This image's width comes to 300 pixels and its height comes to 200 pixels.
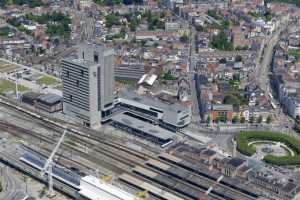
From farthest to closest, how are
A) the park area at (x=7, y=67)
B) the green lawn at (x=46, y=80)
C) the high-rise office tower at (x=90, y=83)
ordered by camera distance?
1. the park area at (x=7, y=67)
2. the green lawn at (x=46, y=80)
3. the high-rise office tower at (x=90, y=83)

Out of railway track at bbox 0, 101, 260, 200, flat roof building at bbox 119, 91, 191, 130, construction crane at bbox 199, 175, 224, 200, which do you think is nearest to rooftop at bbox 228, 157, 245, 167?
construction crane at bbox 199, 175, 224, 200

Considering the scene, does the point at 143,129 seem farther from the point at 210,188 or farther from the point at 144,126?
the point at 210,188

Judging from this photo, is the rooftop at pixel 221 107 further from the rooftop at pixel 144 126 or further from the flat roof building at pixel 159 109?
the rooftop at pixel 144 126

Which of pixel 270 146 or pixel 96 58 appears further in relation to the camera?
pixel 96 58

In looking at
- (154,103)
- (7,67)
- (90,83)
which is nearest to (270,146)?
(154,103)

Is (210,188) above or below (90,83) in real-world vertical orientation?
below

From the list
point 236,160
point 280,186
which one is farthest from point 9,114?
point 280,186

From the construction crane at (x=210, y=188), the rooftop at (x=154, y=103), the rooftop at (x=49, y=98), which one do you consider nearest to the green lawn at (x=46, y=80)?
the rooftop at (x=49, y=98)
